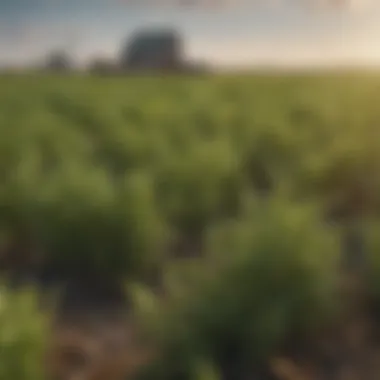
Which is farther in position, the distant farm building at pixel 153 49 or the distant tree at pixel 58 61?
the distant tree at pixel 58 61

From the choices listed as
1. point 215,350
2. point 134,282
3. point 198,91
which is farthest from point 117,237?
point 198,91

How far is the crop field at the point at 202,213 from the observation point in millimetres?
883

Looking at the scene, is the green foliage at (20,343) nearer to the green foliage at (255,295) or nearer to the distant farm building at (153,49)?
the green foliage at (255,295)

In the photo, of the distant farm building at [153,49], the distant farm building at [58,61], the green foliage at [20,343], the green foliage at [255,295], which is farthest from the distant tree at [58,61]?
the green foliage at [20,343]

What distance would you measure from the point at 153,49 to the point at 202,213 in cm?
31

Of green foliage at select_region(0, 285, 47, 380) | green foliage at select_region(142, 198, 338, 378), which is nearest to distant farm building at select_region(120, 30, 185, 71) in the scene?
green foliage at select_region(142, 198, 338, 378)

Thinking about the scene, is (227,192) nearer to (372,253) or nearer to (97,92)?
(372,253)

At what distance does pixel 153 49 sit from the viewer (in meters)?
1.39

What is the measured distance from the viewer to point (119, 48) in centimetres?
131

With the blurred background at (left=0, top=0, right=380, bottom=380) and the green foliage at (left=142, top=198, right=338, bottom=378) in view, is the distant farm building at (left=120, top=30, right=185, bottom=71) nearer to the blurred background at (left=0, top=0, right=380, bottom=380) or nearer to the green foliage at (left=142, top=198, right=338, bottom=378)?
the blurred background at (left=0, top=0, right=380, bottom=380)

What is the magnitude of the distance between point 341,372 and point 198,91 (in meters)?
1.30

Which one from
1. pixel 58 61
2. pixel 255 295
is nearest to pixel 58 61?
pixel 58 61

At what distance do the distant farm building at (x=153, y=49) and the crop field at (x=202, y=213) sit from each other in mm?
141

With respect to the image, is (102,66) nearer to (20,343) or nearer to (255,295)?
(255,295)
